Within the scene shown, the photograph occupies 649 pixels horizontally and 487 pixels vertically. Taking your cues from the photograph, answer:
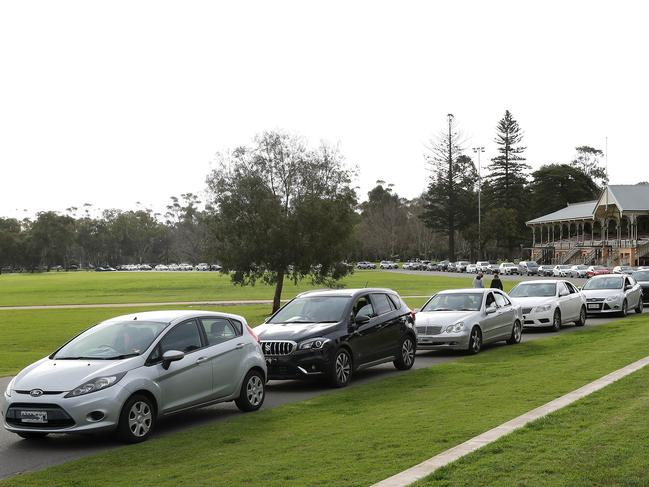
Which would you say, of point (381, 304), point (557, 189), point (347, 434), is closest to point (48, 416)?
point (347, 434)

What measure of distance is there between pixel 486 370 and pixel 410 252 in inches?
5507

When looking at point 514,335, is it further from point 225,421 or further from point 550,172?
point 550,172

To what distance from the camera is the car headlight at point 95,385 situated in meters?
8.97

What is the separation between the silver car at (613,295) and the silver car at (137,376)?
1899cm

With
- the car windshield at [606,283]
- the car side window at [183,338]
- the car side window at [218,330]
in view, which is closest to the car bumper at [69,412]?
the car side window at [183,338]

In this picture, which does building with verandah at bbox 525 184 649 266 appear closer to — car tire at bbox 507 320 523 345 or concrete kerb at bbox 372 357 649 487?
car tire at bbox 507 320 523 345

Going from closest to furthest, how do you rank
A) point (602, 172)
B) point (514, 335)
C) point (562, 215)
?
point (514, 335)
point (562, 215)
point (602, 172)

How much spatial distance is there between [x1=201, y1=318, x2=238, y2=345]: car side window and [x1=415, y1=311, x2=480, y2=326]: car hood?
25.2ft

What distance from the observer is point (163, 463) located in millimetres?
8039

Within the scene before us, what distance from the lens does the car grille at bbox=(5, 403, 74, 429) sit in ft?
29.1

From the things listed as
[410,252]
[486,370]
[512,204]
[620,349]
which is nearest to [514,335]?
[620,349]

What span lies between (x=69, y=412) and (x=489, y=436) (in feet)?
14.8

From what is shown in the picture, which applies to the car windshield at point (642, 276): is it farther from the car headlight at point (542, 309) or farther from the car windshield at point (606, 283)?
the car headlight at point (542, 309)

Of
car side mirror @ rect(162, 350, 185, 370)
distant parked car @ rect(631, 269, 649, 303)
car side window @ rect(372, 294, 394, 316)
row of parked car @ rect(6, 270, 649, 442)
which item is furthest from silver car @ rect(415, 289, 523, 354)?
distant parked car @ rect(631, 269, 649, 303)
